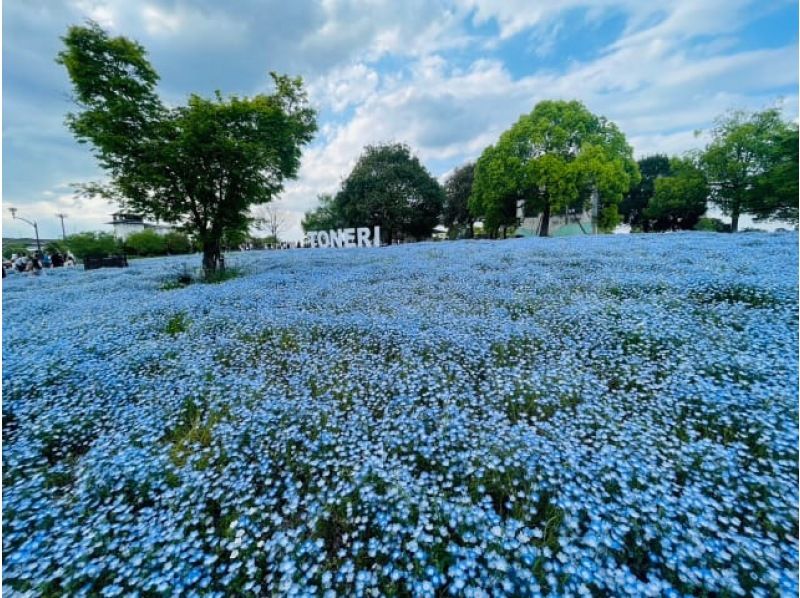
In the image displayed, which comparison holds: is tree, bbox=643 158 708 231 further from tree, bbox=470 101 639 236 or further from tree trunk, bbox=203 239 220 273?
tree trunk, bbox=203 239 220 273

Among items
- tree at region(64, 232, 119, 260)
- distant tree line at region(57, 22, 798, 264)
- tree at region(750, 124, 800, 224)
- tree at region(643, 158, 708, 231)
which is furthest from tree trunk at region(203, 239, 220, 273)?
tree at region(750, 124, 800, 224)

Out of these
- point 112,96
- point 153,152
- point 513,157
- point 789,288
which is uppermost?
point 513,157

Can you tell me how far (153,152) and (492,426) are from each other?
13721 millimetres

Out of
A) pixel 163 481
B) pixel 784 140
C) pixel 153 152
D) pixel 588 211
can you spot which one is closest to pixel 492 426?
pixel 163 481

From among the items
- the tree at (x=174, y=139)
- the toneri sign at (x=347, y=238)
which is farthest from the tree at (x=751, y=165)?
the tree at (x=174, y=139)

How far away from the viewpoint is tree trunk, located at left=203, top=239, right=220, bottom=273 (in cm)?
1322

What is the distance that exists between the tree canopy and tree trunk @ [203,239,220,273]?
2959cm

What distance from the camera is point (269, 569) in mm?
1988

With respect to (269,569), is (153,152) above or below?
above

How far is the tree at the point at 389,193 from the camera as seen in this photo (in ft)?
138

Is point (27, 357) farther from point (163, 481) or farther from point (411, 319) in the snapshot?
point (411, 319)

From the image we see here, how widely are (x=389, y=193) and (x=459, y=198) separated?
13.2 m

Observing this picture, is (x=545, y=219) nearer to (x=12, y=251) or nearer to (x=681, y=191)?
(x=681, y=191)

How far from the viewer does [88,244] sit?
40.2 m
